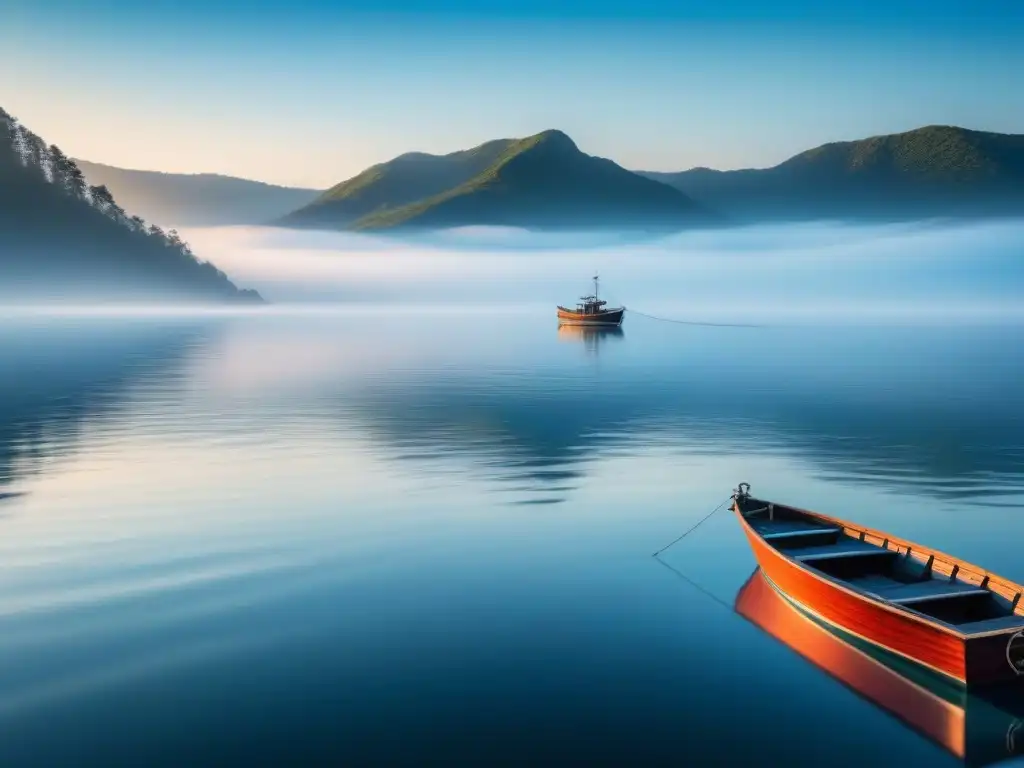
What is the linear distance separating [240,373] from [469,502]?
80.1 metres

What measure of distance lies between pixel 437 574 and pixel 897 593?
1526 cm

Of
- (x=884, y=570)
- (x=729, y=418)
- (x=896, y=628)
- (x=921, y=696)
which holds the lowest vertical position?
(x=729, y=418)

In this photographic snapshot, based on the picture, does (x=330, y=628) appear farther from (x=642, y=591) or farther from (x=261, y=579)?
(x=642, y=591)

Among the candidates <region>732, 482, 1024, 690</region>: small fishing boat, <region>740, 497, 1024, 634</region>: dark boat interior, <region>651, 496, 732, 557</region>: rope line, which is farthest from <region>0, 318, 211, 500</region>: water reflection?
<region>732, 482, 1024, 690</region>: small fishing boat

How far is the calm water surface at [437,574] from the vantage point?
63.9ft

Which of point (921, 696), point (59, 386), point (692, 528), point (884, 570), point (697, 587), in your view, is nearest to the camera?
point (921, 696)

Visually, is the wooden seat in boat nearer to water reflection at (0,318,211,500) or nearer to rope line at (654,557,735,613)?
rope line at (654,557,735,613)

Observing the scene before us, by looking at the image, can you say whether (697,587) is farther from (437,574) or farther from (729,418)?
(729,418)

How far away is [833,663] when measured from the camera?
23734 millimetres

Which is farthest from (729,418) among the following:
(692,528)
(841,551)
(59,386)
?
(59,386)

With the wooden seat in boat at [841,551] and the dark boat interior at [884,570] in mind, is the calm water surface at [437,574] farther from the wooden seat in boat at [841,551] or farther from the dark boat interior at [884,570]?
the wooden seat in boat at [841,551]

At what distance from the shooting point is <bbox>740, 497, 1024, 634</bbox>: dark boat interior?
22.9 m

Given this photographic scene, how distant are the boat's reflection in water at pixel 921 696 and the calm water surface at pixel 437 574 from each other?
2.00 ft

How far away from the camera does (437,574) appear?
30453 millimetres
